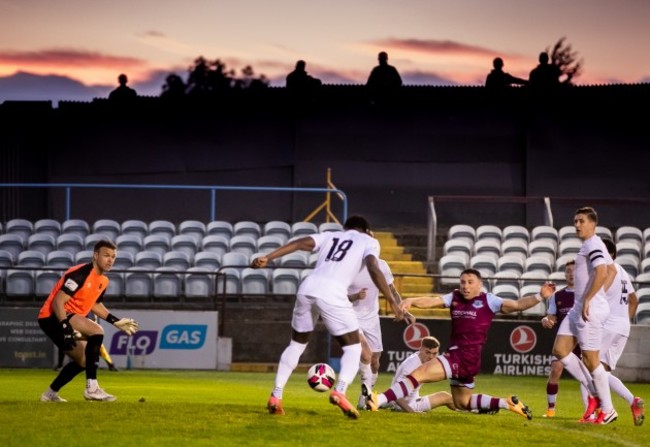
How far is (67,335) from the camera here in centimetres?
1355

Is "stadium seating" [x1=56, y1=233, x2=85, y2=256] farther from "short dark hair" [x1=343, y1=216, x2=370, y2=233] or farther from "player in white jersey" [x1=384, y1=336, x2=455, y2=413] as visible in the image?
"short dark hair" [x1=343, y1=216, x2=370, y2=233]

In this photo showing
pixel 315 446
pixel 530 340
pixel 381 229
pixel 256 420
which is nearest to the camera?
pixel 315 446

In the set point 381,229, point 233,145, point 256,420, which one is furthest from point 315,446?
point 233,145

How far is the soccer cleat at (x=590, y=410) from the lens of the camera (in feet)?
45.5

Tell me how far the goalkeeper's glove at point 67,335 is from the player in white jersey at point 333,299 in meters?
2.47

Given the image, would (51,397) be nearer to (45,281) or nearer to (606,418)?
(606,418)

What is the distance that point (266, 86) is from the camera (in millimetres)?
33875

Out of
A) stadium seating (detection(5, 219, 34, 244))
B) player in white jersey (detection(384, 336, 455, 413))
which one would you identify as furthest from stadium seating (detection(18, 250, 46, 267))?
player in white jersey (detection(384, 336, 455, 413))

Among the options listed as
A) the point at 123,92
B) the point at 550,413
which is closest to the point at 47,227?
the point at 123,92

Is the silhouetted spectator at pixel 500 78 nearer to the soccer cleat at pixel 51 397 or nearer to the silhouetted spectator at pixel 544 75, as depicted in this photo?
the silhouetted spectator at pixel 544 75

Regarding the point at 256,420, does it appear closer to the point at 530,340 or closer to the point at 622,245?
the point at 530,340

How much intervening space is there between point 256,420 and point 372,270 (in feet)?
5.99

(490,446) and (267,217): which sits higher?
(267,217)

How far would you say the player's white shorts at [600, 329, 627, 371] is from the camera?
14.9m
